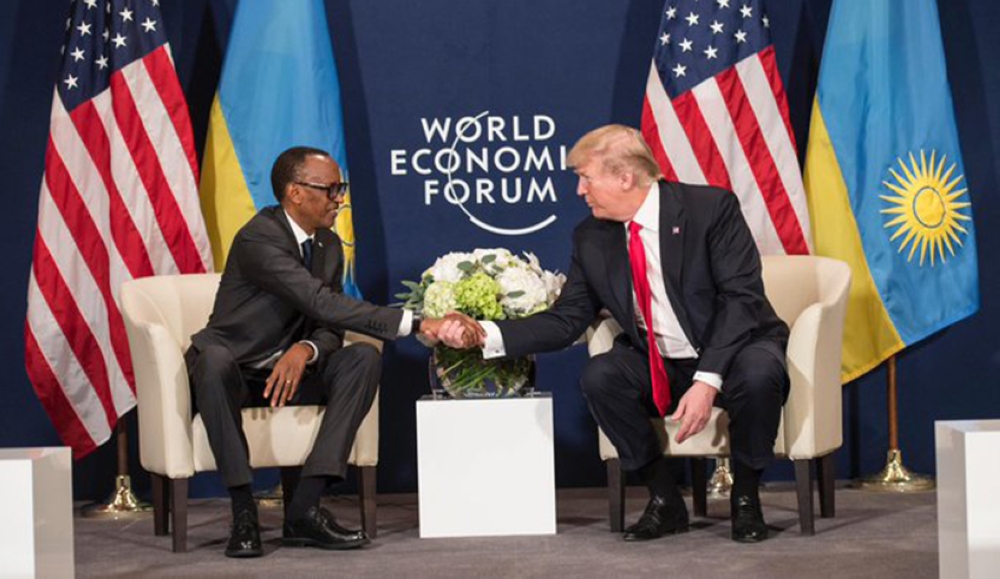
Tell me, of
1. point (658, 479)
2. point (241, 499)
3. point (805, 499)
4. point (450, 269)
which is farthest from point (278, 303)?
point (805, 499)

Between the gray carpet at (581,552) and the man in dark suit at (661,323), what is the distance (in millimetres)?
196

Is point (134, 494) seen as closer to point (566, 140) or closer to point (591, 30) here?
point (566, 140)

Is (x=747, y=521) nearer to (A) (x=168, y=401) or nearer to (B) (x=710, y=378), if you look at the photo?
(B) (x=710, y=378)

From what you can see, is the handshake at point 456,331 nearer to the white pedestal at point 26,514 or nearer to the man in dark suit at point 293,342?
the man in dark suit at point 293,342

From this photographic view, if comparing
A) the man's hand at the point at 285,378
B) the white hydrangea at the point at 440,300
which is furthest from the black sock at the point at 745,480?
the man's hand at the point at 285,378

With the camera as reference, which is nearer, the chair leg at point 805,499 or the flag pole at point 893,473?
the chair leg at point 805,499

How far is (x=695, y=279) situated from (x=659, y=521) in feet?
2.33

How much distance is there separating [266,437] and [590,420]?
167 cm

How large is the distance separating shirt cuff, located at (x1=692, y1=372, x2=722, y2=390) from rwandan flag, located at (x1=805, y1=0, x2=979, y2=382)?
1436 mm

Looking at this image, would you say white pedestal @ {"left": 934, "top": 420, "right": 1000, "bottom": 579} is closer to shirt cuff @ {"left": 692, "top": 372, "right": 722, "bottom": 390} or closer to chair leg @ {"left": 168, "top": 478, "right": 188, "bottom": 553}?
shirt cuff @ {"left": 692, "top": 372, "right": 722, "bottom": 390}

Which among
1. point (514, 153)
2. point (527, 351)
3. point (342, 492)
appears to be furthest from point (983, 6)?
point (342, 492)

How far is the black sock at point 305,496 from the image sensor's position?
4148 millimetres

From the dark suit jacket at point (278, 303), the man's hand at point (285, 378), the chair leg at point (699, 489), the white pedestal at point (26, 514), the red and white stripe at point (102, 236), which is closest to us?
the white pedestal at point (26, 514)

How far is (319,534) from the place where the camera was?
13.6 ft
